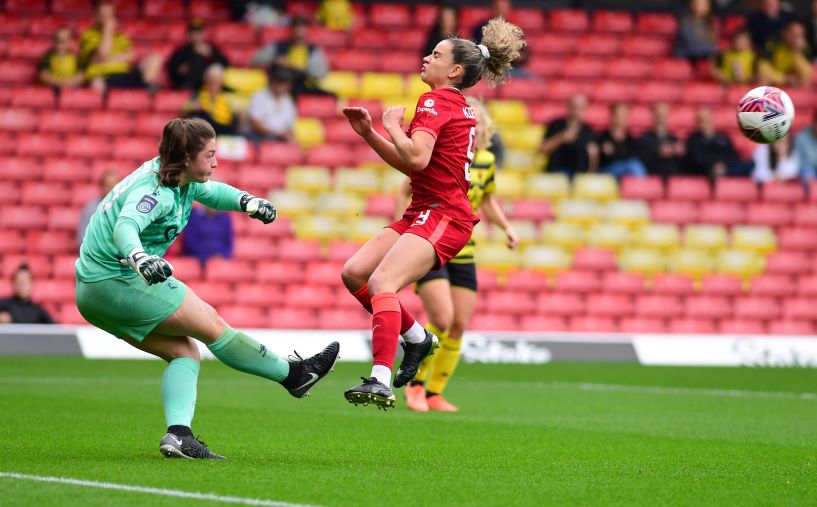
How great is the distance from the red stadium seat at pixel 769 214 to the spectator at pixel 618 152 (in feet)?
5.27

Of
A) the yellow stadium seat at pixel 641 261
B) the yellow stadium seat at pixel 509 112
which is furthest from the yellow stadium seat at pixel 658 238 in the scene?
the yellow stadium seat at pixel 509 112

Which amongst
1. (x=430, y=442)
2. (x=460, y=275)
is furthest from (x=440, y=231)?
(x=460, y=275)

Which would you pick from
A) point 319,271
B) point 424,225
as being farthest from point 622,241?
point 424,225

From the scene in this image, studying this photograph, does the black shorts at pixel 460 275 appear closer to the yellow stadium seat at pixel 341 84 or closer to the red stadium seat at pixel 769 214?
the yellow stadium seat at pixel 341 84

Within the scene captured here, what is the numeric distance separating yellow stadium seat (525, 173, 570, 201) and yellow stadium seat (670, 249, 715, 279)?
1.68 meters

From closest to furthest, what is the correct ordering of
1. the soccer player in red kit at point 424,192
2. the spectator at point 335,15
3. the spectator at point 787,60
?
the soccer player in red kit at point 424,192 → the spectator at point 335,15 → the spectator at point 787,60

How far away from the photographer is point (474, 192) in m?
10.5

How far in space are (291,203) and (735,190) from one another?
614 cm

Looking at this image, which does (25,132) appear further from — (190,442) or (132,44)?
(190,442)

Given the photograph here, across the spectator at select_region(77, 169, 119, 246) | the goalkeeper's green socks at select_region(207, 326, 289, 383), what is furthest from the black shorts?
the spectator at select_region(77, 169, 119, 246)

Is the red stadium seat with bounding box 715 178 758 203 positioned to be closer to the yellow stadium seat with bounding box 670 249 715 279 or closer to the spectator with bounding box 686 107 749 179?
the spectator with bounding box 686 107 749 179

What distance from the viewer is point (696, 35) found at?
19.9m

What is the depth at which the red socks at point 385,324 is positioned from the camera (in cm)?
699

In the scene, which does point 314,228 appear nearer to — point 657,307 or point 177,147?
point 657,307
